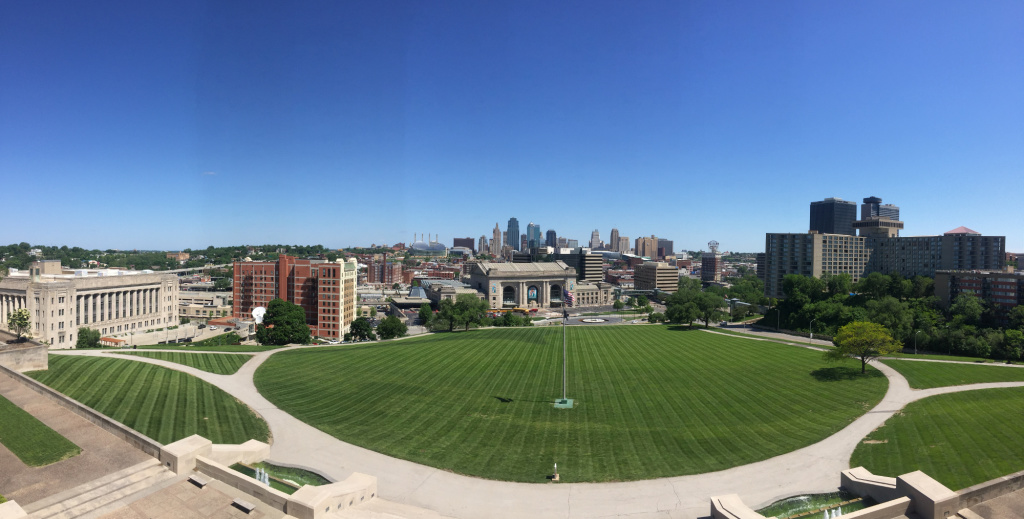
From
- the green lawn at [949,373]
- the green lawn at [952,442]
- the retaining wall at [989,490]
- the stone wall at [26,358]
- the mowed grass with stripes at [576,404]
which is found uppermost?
the retaining wall at [989,490]

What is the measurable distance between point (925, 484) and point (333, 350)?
4964 centimetres

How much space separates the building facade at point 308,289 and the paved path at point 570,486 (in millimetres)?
59857

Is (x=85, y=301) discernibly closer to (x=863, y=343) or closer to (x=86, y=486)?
(x=86, y=486)

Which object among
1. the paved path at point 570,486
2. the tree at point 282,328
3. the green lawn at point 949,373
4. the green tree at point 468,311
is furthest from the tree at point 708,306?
the tree at point 282,328

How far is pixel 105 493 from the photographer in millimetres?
13969

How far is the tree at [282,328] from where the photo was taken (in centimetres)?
6100

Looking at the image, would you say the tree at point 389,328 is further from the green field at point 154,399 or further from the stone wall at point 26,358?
the stone wall at point 26,358

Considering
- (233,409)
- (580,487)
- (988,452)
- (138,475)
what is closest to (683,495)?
(580,487)

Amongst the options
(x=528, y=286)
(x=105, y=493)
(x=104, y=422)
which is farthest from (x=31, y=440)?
(x=528, y=286)

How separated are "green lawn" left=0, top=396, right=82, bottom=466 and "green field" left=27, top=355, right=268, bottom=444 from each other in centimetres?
479

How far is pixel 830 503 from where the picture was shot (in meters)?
15.6

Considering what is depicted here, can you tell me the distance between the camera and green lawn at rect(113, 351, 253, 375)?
131 ft

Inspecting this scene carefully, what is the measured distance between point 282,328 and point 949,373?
2672 inches

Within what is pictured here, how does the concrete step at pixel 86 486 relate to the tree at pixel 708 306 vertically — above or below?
above
